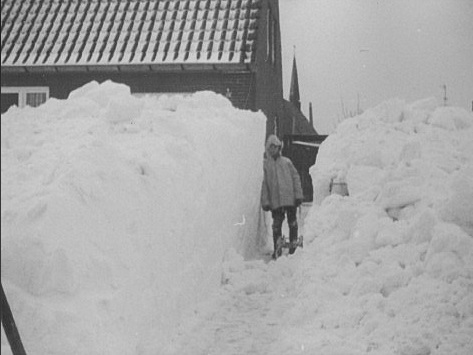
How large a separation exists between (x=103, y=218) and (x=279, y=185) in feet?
13.9

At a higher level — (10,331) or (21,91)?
(21,91)

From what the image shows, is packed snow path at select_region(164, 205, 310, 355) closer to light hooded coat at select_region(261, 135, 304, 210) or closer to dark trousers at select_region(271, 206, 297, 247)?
dark trousers at select_region(271, 206, 297, 247)

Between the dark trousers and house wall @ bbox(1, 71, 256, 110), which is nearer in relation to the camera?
house wall @ bbox(1, 71, 256, 110)

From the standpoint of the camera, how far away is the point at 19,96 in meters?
1.52

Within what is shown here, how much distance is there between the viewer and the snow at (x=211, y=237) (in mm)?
1863

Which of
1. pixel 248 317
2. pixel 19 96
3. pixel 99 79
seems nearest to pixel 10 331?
pixel 19 96

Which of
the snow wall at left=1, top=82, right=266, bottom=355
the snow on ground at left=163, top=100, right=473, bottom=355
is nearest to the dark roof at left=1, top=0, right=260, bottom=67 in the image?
the snow wall at left=1, top=82, right=266, bottom=355

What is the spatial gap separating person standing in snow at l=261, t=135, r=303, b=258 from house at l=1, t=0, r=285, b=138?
449 centimetres

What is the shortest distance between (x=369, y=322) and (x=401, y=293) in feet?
1.10

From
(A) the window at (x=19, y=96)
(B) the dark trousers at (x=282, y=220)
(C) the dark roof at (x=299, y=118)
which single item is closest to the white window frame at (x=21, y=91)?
(A) the window at (x=19, y=96)

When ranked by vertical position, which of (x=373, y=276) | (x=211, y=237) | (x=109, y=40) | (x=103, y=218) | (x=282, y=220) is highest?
(x=109, y=40)

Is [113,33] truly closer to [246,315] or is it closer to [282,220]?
[246,315]

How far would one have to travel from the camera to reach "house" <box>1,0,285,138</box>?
4.88 ft

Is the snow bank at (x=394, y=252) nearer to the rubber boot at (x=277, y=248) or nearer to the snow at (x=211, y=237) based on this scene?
the snow at (x=211, y=237)
